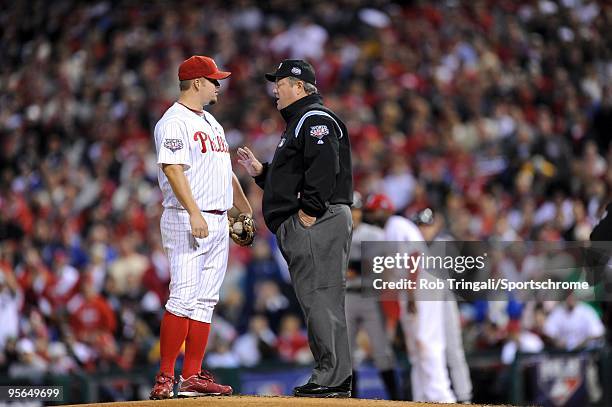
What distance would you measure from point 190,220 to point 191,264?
0.95 feet

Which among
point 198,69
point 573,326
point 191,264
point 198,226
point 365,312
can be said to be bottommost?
point 573,326

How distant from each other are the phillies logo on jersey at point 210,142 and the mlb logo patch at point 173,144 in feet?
0.39

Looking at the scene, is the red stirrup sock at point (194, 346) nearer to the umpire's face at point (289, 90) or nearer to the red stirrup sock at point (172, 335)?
the red stirrup sock at point (172, 335)

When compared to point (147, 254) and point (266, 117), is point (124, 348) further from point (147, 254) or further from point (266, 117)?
point (266, 117)

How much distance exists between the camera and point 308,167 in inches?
249

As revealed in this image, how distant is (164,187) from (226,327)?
633 cm

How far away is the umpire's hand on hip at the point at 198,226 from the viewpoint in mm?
6078

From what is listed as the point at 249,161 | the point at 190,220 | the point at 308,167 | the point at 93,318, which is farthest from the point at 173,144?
the point at 93,318

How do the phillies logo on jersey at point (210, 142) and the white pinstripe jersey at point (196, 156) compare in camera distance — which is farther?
the phillies logo on jersey at point (210, 142)

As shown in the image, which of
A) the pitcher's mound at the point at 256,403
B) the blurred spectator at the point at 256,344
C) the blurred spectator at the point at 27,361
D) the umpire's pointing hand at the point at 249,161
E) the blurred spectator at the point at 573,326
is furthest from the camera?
the blurred spectator at the point at 256,344

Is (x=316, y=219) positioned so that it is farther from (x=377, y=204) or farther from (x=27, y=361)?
(x=27, y=361)

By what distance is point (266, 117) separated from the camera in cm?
1641

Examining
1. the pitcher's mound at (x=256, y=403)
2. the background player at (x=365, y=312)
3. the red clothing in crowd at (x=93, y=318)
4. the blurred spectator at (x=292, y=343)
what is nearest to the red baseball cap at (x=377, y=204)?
the background player at (x=365, y=312)

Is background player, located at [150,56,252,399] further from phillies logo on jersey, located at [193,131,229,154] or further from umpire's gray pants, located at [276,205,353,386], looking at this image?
umpire's gray pants, located at [276,205,353,386]
